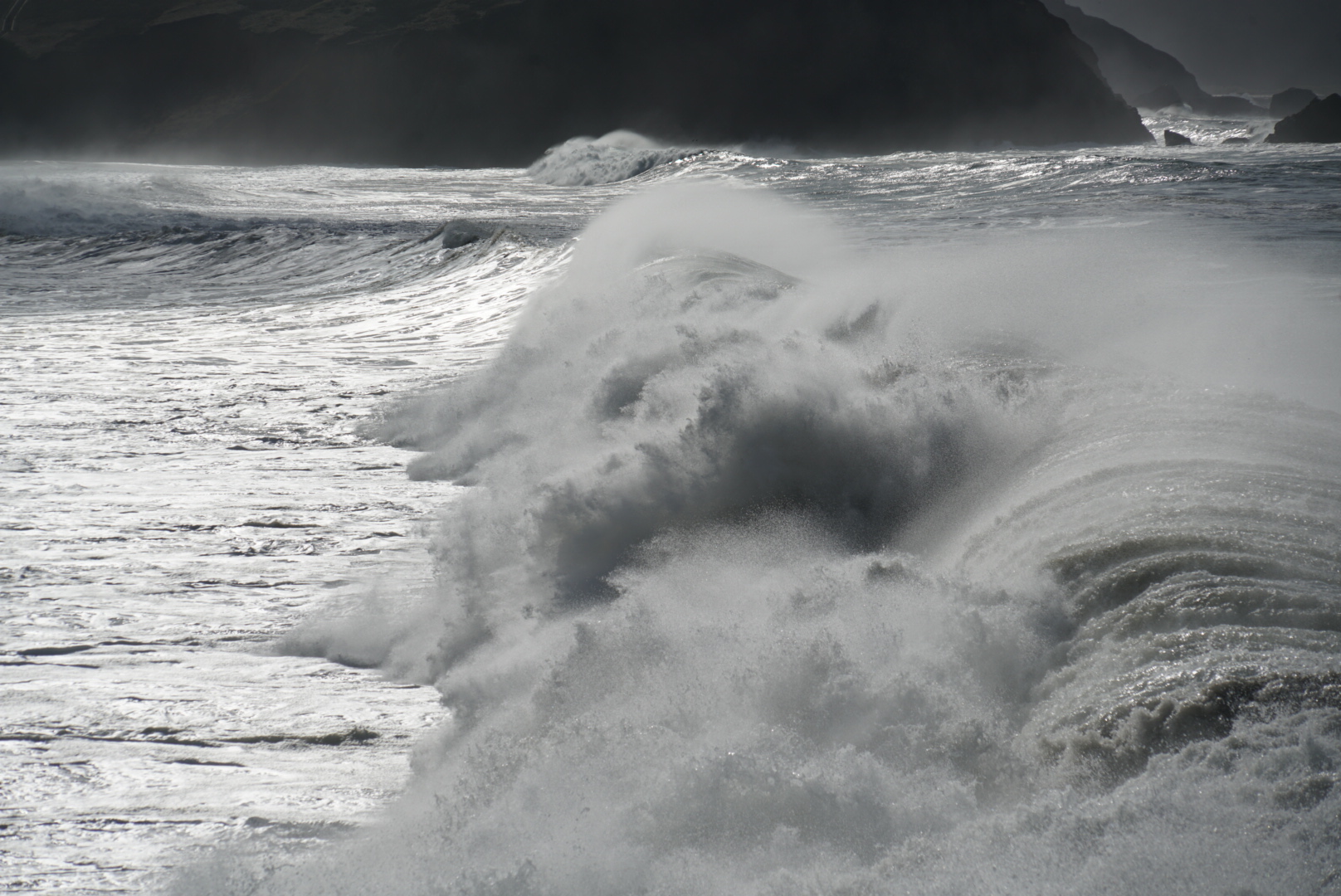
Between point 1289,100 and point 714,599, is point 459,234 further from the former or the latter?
point 1289,100

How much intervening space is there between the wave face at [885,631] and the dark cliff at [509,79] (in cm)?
5642

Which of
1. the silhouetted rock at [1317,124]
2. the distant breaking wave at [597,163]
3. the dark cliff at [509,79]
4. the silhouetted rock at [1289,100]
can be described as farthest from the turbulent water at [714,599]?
the silhouetted rock at [1289,100]

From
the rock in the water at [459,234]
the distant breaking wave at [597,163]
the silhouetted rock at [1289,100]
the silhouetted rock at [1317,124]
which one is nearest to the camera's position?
the rock in the water at [459,234]

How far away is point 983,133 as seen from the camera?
62844mm

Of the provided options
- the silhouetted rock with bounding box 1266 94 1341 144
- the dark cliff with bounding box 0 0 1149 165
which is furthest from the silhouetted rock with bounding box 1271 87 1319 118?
the silhouetted rock with bounding box 1266 94 1341 144

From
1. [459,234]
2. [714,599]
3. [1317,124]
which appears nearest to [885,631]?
[714,599]

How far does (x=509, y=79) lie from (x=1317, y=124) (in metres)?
44.3

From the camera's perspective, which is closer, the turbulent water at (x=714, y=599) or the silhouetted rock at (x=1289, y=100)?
the turbulent water at (x=714, y=599)

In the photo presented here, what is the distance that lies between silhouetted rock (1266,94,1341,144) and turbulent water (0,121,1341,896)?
22.9 meters

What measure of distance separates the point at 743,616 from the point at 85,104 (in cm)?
7245

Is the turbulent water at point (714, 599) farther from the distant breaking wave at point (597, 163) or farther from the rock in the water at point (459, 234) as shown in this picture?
the distant breaking wave at point (597, 163)

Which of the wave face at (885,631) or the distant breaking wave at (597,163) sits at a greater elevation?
the distant breaking wave at (597,163)

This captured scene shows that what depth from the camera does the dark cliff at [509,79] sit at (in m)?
60.4

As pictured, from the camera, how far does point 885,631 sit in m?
2.61
